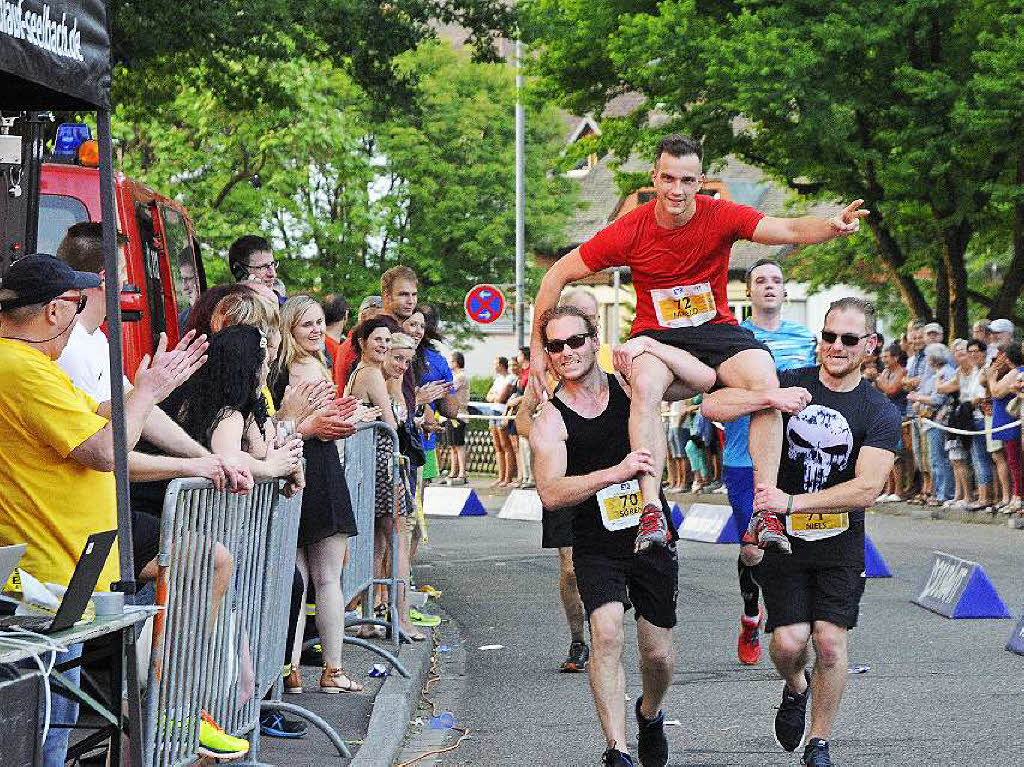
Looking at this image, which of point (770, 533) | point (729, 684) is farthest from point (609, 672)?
point (729, 684)

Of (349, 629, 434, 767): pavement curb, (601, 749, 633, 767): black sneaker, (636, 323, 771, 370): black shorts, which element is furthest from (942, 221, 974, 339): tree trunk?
(601, 749, 633, 767): black sneaker

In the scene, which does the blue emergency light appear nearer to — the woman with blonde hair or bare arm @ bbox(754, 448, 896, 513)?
the woman with blonde hair

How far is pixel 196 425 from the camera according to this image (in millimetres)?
7098

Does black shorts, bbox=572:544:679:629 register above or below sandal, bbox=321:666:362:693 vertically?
above

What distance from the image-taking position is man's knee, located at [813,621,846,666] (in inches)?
299

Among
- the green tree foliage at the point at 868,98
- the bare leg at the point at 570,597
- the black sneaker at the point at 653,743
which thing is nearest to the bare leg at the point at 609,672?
the black sneaker at the point at 653,743

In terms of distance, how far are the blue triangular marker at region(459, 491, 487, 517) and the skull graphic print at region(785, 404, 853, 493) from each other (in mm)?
17518

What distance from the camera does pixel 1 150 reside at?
10664 millimetres

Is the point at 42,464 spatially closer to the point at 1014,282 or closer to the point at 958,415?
the point at 958,415

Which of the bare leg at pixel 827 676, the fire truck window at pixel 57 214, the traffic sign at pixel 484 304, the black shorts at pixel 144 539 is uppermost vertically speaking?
the fire truck window at pixel 57 214

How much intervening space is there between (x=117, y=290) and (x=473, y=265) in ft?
180

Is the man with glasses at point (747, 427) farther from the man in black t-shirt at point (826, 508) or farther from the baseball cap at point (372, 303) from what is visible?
the baseball cap at point (372, 303)

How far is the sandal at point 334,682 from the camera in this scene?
30.0 ft

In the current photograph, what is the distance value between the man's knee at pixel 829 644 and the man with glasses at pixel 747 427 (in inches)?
89.3
